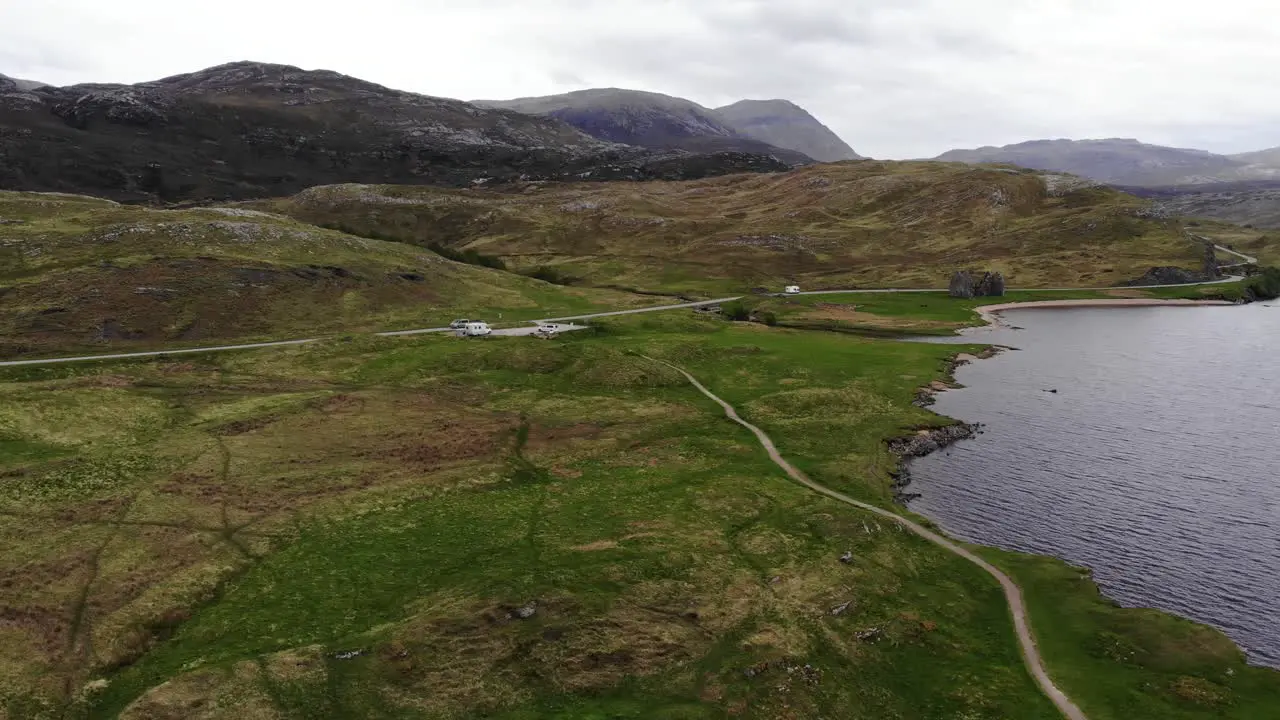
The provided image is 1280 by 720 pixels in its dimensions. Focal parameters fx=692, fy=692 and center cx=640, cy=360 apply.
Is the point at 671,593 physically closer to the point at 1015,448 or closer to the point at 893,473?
the point at 893,473

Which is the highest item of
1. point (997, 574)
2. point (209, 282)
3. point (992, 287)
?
point (992, 287)

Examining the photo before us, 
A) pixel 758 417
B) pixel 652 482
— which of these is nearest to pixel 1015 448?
pixel 758 417

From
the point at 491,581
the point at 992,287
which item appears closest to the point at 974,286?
the point at 992,287

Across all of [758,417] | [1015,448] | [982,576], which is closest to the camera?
[982,576]

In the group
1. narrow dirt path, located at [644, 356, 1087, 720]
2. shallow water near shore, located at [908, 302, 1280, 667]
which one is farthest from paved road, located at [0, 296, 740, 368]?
shallow water near shore, located at [908, 302, 1280, 667]

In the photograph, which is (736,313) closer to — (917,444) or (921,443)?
(921,443)
